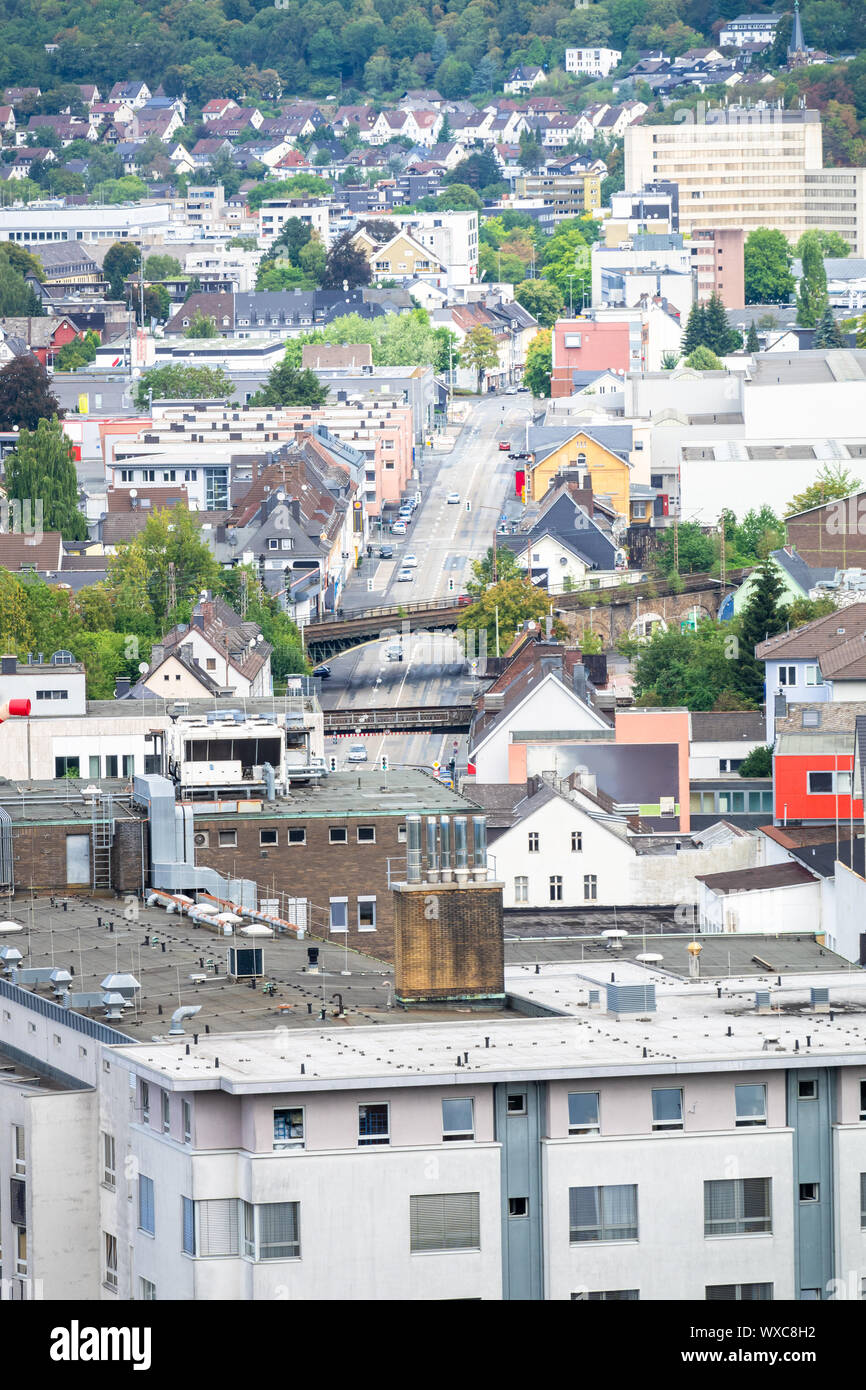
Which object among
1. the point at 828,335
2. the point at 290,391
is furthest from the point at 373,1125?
the point at 828,335

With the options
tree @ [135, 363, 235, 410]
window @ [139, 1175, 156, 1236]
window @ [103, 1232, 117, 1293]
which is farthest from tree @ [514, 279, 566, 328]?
window @ [139, 1175, 156, 1236]

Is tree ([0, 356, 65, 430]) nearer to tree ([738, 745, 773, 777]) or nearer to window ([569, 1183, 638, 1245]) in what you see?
tree ([738, 745, 773, 777])

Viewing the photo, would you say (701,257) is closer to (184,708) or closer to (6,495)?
(6,495)

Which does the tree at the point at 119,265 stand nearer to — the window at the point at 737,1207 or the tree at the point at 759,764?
the tree at the point at 759,764

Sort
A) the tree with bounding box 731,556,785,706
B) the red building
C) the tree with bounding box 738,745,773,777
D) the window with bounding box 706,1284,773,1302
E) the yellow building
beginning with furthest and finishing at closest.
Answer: the red building, the yellow building, the tree with bounding box 731,556,785,706, the tree with bounding box 738,745,773,777, the window with bounding box 706,1284,773,1302

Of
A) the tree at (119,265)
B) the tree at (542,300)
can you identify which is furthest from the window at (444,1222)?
the tree at (119,265)
